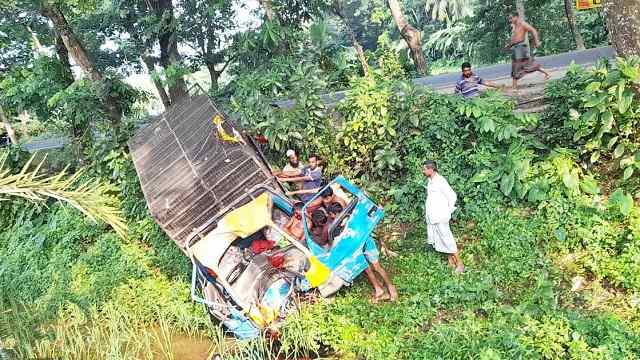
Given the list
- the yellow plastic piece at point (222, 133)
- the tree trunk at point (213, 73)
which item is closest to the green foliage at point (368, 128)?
the yellow plastic piece at point (222, 133)

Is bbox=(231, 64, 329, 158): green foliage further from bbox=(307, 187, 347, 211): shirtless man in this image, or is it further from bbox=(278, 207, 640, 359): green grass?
bbox=(278, 207, 640, 359): green grass

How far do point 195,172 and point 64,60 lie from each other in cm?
785

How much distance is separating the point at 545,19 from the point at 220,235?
17.1m

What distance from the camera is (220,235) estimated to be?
7.03 meters

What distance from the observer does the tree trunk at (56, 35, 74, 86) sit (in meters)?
13.4

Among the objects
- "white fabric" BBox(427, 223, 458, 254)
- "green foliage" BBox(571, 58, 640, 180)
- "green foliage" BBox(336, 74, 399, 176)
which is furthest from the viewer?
"green foliage" BBox(336, 74, 399, 176)

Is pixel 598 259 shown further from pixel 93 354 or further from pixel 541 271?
pixel 93 354

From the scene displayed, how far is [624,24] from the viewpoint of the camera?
21.3 feet

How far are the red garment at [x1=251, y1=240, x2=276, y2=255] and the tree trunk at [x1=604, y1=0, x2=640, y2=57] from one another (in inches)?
211

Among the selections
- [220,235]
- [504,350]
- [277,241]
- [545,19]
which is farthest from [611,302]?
[545,19]

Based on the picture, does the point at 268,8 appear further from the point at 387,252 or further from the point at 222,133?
the point at 387,252

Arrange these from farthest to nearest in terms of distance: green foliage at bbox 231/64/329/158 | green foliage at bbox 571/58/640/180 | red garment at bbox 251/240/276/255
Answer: green foliage at bbox 231/64/329/158 < red garment at bbox 251/240/276/255 < green foliage at bbox 571/58/640/180

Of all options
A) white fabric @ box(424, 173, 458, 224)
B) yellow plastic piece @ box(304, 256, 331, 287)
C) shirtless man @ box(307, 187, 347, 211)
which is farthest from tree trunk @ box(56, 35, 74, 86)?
white fabric @ box(424, 173, 458, 224)

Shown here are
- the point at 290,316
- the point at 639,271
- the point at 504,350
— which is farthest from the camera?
the point at 290,316
